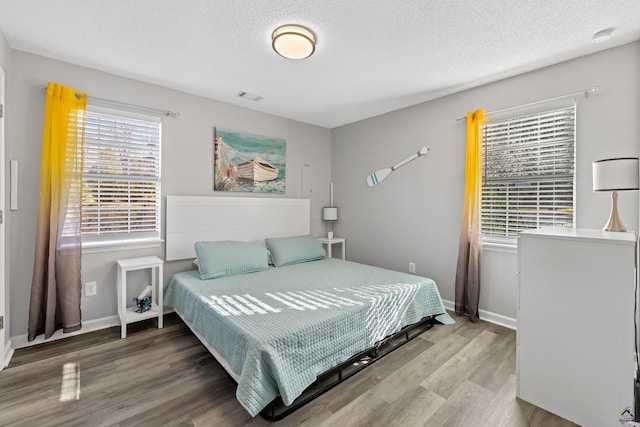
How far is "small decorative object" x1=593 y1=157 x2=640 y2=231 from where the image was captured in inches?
65.1

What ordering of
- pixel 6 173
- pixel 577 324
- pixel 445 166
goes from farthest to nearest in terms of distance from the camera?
pixel 445 166 < pixel 6 173 < pixel 577 324

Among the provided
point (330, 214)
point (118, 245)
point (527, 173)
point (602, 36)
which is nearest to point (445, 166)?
point (527, 173)

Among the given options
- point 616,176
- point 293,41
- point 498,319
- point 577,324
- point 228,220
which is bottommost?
point 498,319

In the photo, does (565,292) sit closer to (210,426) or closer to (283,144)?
(210,426)

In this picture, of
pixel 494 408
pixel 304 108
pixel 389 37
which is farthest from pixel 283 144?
pixel 494 408

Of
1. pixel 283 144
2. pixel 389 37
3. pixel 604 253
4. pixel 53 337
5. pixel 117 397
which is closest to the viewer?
pixel 604 253

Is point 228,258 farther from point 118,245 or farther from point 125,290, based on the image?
point 118,245

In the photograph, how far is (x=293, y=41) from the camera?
6.80ft

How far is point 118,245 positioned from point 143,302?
604 millimetres

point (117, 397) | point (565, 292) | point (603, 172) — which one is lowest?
point (117, 397)

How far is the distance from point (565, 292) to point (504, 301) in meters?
1.37

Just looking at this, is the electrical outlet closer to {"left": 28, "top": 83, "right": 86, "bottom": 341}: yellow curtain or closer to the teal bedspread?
{"left": 28, "top": 83, "right": 86, "bottom": 341}: yellow curtain

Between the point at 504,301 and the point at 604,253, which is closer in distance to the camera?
the point at 604,253

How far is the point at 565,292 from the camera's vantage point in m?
1.64
